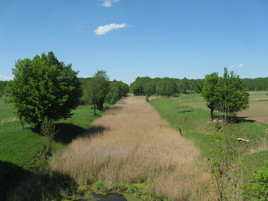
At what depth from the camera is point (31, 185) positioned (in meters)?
12.6

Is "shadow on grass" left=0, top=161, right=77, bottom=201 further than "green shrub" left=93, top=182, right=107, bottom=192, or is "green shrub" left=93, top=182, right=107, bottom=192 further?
"green shrub" left=93, top=182, right=107, bottom=192

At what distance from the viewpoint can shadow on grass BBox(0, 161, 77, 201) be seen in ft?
38.0

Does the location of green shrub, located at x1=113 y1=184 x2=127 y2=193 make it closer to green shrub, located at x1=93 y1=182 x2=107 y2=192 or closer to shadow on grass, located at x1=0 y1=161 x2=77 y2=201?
green shrub, located at x1=93 y1=182 x2=107 y2=192

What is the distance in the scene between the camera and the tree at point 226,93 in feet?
83.9

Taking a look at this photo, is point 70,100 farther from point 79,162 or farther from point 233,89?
point 233,89

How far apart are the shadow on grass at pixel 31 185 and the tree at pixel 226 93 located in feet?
64.7

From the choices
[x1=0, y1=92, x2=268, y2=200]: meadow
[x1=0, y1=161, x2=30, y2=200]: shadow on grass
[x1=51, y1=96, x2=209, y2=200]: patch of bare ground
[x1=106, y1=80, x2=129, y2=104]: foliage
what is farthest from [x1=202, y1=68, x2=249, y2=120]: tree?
[x1=106, y1=80, x2=129, y2=104]: foliage

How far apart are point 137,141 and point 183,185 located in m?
10.2

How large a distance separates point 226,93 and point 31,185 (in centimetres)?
2321

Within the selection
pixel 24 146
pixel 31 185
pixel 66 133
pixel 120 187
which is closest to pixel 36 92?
pixel 24 146

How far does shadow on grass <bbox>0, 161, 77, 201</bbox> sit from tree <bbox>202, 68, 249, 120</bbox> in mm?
19722

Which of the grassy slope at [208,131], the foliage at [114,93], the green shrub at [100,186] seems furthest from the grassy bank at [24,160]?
the foliage at [114,93]

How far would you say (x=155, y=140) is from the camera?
22391 millimetres

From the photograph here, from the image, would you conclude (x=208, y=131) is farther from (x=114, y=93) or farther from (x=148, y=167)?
(x=114, y=93)
